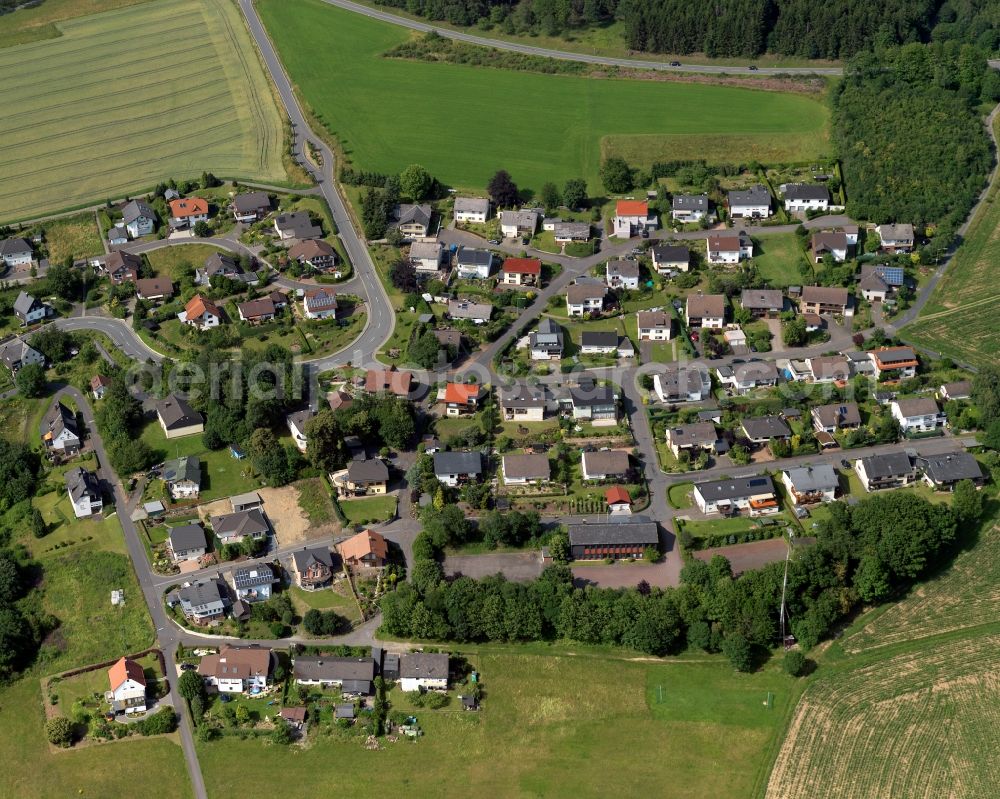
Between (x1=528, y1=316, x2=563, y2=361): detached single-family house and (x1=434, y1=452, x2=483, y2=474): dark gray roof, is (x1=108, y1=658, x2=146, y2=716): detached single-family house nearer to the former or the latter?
(x1=434, y1=452, x2=483, y2=474): dark gray roof

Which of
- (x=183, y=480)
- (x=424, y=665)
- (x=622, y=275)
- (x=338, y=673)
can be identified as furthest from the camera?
(x=622, y=275)

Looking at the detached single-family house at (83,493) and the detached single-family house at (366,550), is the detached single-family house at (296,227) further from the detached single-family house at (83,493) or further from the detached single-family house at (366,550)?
the detached single-family house at (366,550)

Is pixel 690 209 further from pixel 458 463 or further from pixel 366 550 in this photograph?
pixel 366 550

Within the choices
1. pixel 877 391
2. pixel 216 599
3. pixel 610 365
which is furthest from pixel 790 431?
pixel 216 599

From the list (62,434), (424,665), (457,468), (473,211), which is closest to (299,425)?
(457,468)

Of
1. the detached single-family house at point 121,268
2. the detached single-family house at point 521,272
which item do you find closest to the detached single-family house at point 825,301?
the detached single-family house at point 521,272

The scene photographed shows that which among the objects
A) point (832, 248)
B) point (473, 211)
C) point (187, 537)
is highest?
point (832, 248)
